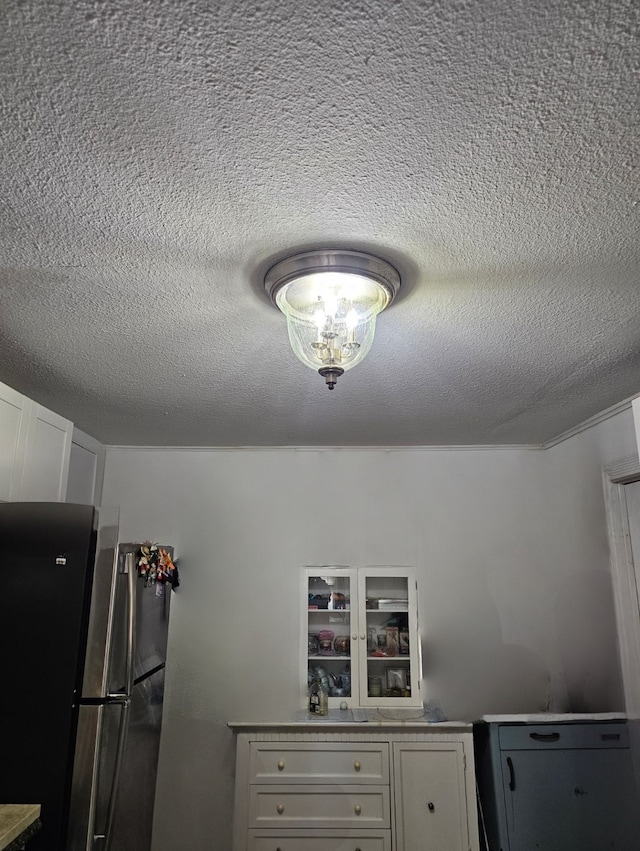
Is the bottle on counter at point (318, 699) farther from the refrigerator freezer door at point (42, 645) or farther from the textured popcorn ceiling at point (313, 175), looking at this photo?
the textured popcorn ceiling at point (313, 175)

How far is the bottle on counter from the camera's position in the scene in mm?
3188

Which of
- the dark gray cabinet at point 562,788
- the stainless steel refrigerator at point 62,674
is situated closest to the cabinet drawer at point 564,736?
the dark gray cabinet at point 562,788

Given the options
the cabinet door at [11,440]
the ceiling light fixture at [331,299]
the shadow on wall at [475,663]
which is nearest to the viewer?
the ceiling light fixture at [331,299]

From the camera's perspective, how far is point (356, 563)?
351 centimetres

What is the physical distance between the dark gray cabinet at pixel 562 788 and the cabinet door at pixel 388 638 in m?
0.56

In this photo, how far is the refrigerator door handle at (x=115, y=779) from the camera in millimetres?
2115

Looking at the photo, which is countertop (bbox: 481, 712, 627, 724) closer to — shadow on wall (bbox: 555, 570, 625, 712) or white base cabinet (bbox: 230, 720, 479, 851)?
shadow on wall (bbox: 555, 570, 625, 712)

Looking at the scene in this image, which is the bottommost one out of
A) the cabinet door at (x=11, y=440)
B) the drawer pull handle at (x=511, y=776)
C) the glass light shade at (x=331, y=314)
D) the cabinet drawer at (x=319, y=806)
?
the cabinet drawer at (x=319, y=806)

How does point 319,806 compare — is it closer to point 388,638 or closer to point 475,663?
point 388,638

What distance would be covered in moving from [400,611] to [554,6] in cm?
313

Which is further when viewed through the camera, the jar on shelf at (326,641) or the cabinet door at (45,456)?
the jar on shelf at (326,641)

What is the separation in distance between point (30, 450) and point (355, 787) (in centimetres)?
230

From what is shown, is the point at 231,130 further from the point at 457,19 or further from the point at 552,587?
the point at 552,587

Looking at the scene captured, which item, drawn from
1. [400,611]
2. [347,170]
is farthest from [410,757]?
[347,170]
